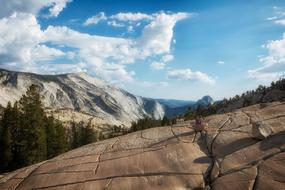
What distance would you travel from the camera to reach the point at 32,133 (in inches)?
2366

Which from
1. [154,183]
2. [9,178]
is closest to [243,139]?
[154,183]

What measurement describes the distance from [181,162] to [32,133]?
46940 mm

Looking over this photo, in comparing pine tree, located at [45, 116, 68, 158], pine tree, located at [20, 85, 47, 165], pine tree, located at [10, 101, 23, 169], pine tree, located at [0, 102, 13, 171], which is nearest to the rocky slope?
pine tree, located at [20, 85, 47, 165]

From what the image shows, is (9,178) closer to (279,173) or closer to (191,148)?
(191,148)

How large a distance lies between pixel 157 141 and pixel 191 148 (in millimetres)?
3161

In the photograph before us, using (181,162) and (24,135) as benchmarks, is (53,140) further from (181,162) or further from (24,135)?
(181,162)

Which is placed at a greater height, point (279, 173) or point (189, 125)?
point (189, 125)

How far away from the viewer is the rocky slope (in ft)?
54.5

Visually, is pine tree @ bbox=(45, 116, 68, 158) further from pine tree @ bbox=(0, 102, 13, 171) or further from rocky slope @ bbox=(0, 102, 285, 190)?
rocky slope @ bbox=(0, 102, 285, 190)

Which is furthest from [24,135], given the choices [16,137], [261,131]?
[261,131]

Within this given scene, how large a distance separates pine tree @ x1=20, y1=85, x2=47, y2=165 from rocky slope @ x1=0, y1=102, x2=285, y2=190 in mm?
38127

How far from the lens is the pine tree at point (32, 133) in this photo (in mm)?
59969

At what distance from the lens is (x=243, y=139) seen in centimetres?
2028

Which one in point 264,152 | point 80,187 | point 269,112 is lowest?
point 80,187
